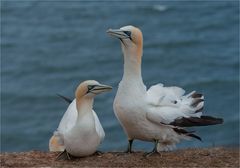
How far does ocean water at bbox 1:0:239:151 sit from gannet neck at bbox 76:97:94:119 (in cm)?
810

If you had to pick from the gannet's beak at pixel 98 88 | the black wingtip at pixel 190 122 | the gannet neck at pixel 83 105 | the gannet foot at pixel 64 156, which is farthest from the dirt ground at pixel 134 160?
the gannet's beak at pixel 98 88

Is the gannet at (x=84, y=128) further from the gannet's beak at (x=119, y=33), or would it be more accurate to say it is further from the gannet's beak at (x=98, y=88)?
the gannet's beak at (x=119, y=33)

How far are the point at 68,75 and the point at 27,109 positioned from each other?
6.72 ft

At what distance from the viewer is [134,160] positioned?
7.54 meters

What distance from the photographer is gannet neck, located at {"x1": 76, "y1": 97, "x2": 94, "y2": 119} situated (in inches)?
294

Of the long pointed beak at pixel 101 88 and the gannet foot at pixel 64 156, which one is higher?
the long pointed beak at pixel 101 88

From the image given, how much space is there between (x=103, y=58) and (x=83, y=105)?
15.2 metres

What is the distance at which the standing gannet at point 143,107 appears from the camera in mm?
7531

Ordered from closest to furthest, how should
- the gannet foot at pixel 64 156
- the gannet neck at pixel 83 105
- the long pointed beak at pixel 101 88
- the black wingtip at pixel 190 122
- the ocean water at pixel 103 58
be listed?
the long pointed beak at pixel 101 88
the gannet neck at pixel 83 105
the gannet foot at pixel 64 156
the black wingtip at pixel 190 122
the ocean water at pixel 103 58

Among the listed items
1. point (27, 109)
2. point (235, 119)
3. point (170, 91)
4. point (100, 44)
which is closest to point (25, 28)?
point (100, 44)

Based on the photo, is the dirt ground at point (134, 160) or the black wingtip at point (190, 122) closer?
the dirt ground at point (134, 160)

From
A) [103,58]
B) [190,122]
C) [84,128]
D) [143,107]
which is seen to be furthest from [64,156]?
[103,58]

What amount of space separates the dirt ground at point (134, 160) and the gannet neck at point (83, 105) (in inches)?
17.7

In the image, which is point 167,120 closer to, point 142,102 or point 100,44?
point 142,102
